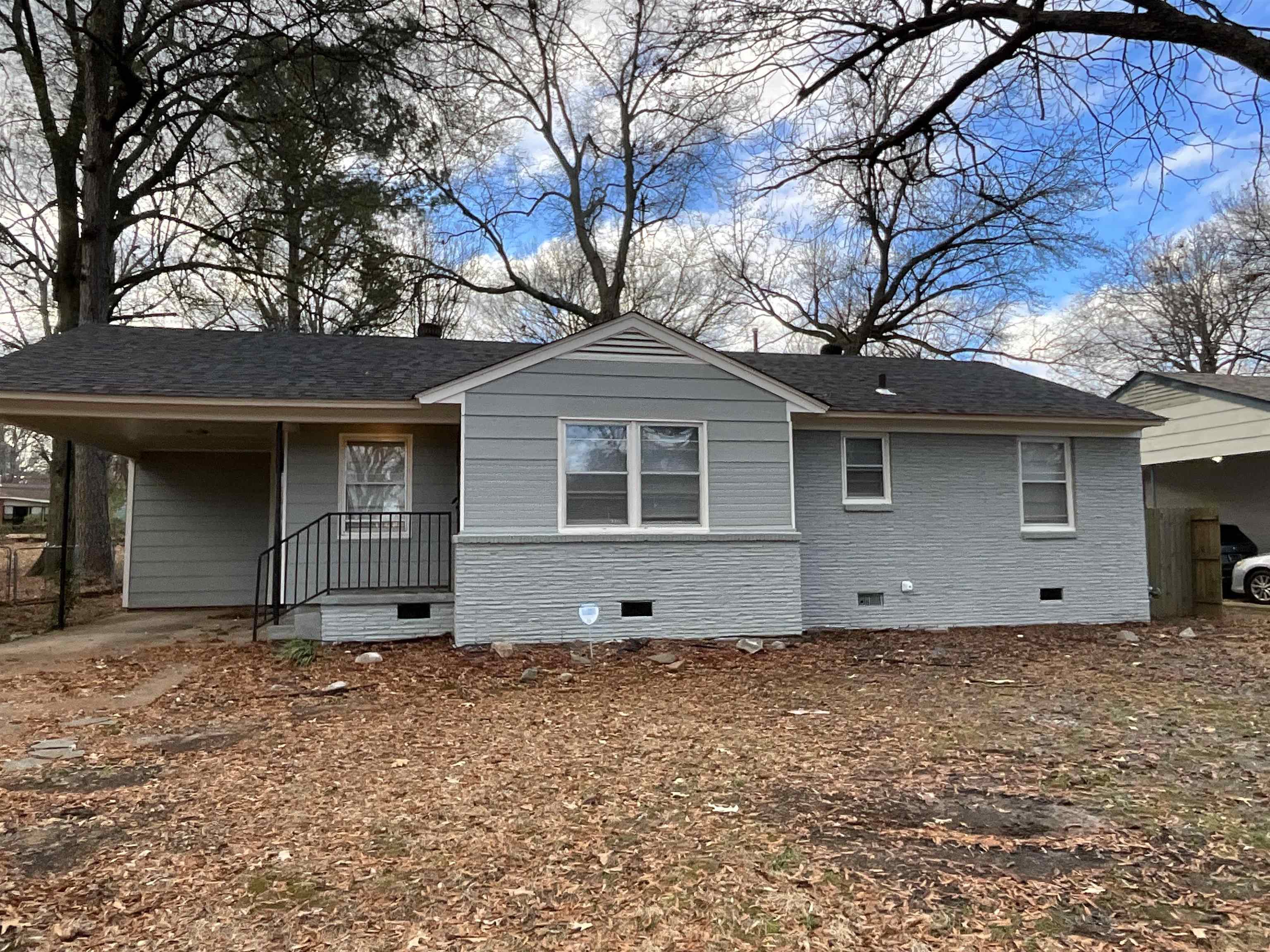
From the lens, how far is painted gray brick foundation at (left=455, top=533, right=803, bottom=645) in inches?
332

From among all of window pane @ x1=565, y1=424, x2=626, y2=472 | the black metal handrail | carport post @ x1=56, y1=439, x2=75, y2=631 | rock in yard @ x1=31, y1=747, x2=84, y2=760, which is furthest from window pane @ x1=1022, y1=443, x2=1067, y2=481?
carport post @ x1=56, y1=439, x2=75, y2=631

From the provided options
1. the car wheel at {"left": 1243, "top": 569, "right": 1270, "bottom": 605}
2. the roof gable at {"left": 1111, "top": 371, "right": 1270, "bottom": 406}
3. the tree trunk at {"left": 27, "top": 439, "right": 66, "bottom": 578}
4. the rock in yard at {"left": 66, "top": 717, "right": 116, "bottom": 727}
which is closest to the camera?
the rock in yard at {"left": 66, "top": 717, "right": 116, "bottom": 727}

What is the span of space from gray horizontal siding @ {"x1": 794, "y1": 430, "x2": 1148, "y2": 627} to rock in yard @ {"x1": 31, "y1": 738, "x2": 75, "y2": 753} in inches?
302

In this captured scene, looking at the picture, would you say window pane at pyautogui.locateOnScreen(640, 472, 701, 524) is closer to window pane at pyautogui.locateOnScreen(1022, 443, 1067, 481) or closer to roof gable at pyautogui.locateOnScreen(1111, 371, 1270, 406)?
window pane at pyautogui.locateOnScreen(1022, 443, 1067, 481)

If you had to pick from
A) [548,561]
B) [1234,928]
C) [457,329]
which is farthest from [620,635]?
[457,329]

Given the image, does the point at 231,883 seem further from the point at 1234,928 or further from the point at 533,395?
the point at 533,395

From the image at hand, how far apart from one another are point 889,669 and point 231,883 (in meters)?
6.39

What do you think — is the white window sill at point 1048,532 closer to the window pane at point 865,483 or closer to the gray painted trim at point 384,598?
the window pane at point 865,483

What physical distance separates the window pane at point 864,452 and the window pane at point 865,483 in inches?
2.6

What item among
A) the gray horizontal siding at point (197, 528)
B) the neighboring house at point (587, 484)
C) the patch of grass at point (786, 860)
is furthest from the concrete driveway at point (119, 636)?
the patch of grass at point (786, 860)

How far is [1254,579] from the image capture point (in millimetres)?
13680

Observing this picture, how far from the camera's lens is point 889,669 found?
314 inches

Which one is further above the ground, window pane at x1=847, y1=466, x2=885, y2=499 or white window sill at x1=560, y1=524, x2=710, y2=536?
window pane at x1=847, y1=466, x2=885, y2=499

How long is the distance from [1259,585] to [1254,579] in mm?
140
